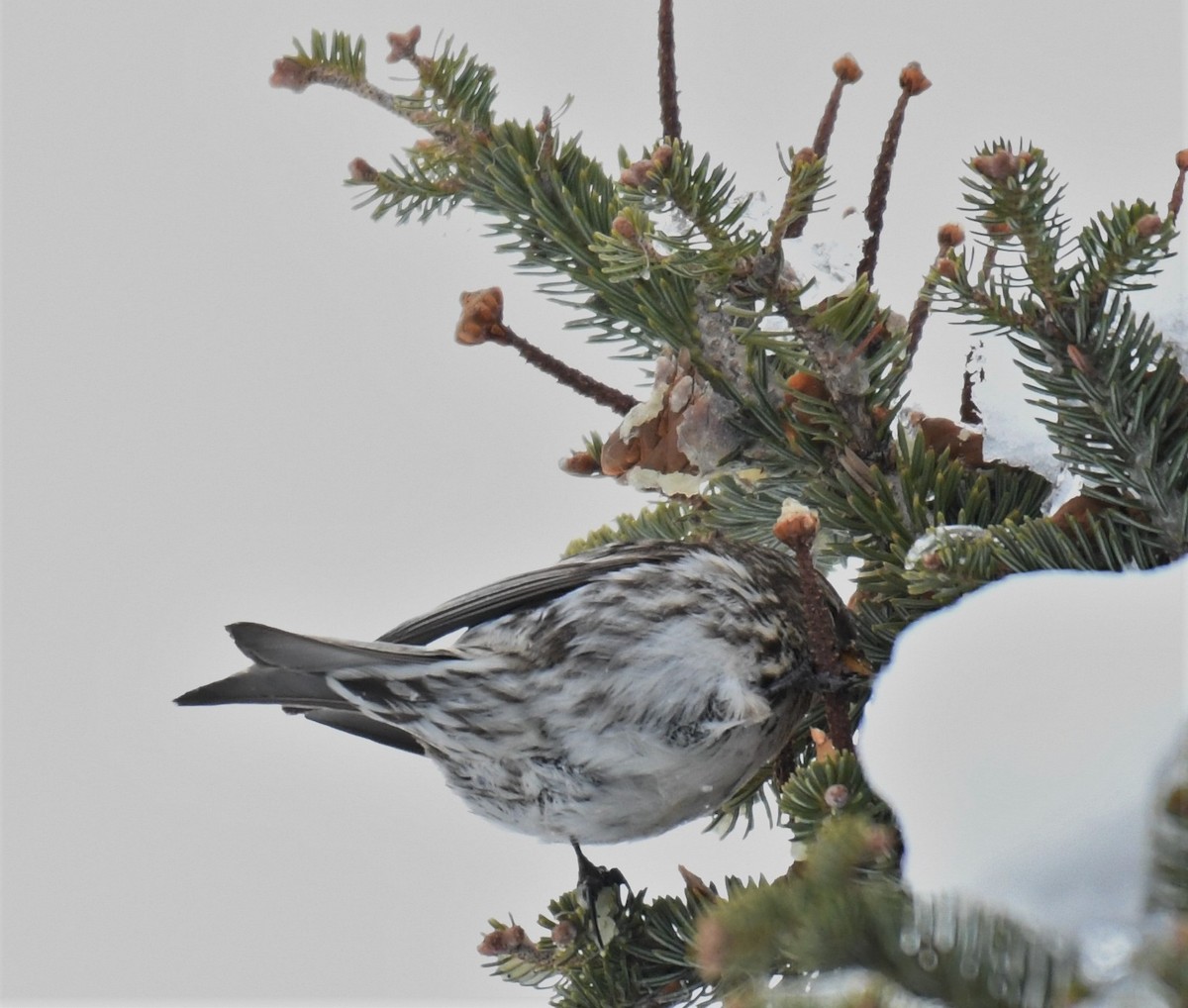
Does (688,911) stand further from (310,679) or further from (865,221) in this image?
(865,221)

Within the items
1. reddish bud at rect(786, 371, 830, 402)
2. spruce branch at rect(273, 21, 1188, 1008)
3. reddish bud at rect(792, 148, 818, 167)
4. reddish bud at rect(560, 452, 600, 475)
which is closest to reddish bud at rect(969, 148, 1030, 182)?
spruce branch at rect(273, 21, 1188, 1008)

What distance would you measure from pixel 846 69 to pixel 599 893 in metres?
0.65

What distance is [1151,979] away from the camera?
42 centimetres

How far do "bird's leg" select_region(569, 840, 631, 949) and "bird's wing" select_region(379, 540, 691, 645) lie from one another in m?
0.22

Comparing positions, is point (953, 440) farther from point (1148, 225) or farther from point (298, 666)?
point (298, 666)

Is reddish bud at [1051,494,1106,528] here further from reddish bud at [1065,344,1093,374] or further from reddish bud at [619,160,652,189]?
reddish bud at [619,160,652,189]

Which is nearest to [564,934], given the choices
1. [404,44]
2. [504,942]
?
[504,942]

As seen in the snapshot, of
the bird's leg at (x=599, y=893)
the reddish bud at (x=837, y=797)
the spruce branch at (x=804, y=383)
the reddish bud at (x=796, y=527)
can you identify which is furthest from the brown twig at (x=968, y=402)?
the bird's leg at (x=599, y=893)

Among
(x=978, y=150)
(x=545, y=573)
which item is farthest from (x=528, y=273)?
(x=978, y=150)

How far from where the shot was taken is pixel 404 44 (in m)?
0.92

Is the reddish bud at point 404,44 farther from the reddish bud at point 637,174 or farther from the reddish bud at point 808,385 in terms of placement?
the reddish bud at point 808,385

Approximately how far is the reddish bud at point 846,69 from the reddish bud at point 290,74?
0.39m

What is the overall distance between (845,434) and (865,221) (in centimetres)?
20

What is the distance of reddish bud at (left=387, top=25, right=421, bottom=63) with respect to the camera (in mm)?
916
